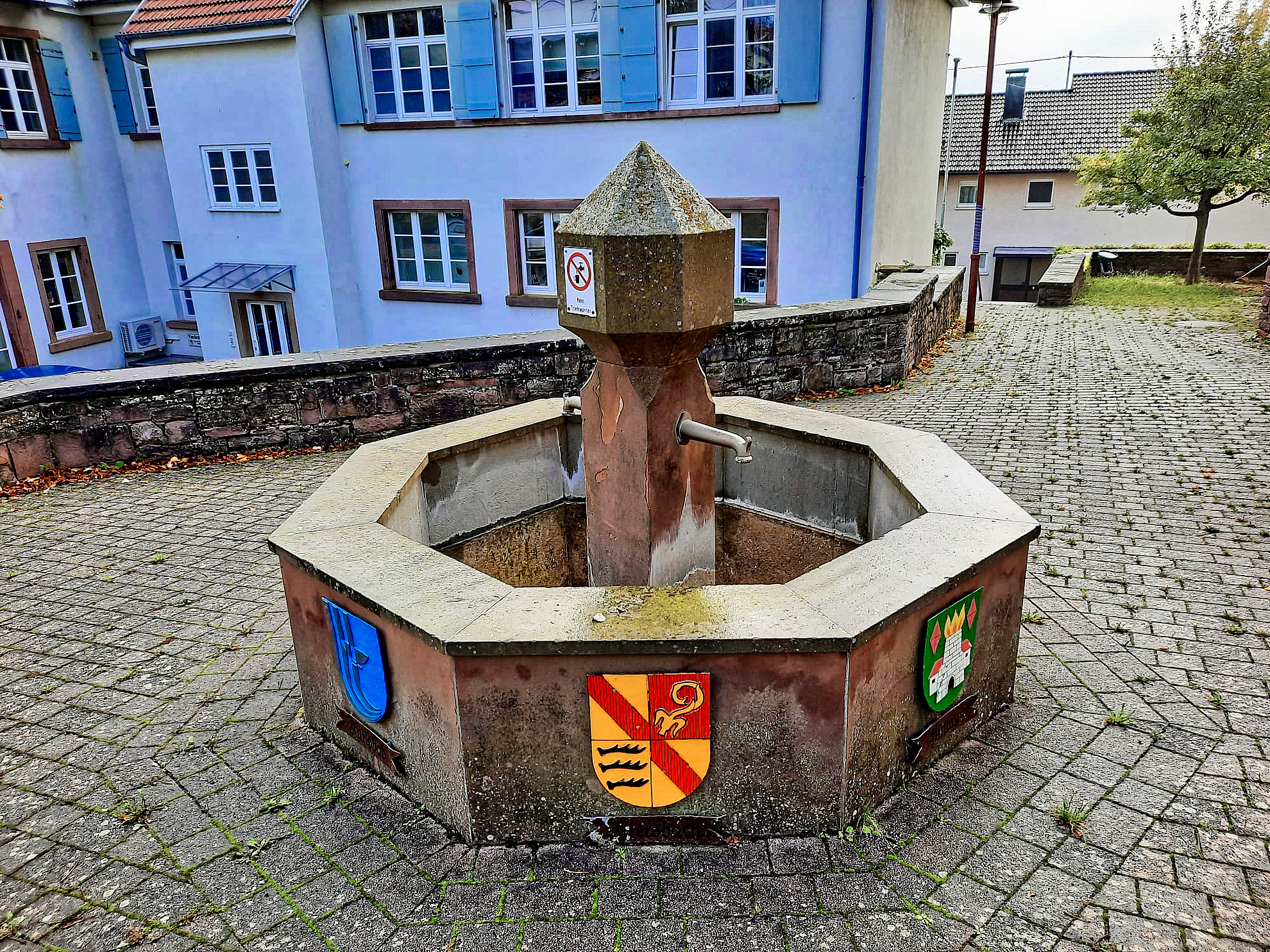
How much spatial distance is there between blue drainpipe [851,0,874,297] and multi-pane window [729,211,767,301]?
5.03 ft

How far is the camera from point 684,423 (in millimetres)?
4285

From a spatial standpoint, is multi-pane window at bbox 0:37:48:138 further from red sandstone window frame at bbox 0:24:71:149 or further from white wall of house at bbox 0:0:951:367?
white wall of house at bbox 0:0:951:367

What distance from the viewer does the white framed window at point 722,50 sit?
14336 millimetres

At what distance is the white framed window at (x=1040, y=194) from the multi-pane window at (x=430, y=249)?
25.6 meters

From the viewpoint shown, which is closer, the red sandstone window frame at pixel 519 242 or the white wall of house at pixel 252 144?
the red sandstone window frame at pixel 519 242

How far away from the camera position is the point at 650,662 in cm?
343

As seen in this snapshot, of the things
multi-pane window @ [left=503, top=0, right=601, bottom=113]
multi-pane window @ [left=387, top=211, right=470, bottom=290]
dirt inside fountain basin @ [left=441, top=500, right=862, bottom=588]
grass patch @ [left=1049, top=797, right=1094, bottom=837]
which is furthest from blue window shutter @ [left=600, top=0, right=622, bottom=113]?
grass patch @ [left=1049, top=797, right=1094, bottom=837]

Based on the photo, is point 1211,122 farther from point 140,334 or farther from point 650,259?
point 140,334

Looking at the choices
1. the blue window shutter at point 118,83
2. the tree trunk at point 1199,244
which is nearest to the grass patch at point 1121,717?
the tree trunk at point 1199,244

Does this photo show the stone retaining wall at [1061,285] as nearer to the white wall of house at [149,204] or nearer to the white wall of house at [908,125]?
the white wall of house at [908,125]

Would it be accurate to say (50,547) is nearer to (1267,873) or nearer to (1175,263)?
(1267,873)

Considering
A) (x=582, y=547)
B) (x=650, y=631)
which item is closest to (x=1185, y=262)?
(x=582, y=547)

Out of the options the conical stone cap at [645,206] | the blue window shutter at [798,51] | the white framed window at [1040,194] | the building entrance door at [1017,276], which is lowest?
the building entrance door at [1017,276]

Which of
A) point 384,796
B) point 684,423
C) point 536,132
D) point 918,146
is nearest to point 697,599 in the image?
point 684,423
